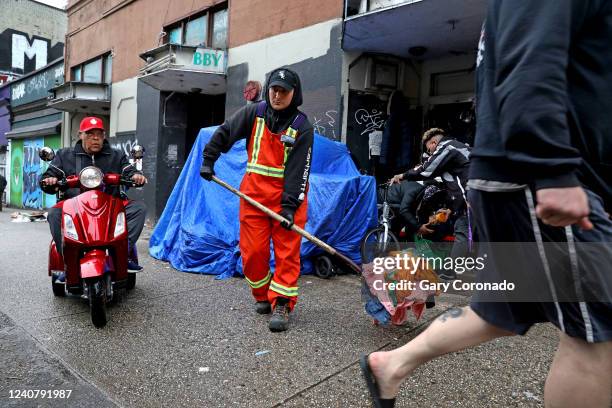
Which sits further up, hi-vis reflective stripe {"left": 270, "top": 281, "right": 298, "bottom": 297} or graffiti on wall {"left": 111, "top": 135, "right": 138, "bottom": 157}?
graffiti on wall {"left": 111, "top": 135, "right": 138, "bottom": 157}

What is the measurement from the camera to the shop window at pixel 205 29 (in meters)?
Answer: 9.05

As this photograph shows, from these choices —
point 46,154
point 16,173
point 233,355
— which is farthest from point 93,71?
point 233,355

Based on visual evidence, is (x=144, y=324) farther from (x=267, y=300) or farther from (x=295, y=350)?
(x=295, y=350)

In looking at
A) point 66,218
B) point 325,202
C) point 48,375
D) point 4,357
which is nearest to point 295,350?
point 48,375

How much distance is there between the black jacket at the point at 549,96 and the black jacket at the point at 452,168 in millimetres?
3340

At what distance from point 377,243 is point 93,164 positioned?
3.03 metres

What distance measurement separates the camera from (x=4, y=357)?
2.76 meters

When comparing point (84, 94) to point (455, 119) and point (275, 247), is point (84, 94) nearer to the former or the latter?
point (455, 119)

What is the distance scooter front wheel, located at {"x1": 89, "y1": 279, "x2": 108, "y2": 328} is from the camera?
125 inches

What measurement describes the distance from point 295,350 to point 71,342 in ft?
4.74

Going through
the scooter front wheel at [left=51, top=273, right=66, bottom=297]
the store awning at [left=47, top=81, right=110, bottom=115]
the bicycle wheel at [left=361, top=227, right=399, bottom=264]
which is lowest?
the scooter front wheel at [left=51, top=273, right=66, bottom=297]

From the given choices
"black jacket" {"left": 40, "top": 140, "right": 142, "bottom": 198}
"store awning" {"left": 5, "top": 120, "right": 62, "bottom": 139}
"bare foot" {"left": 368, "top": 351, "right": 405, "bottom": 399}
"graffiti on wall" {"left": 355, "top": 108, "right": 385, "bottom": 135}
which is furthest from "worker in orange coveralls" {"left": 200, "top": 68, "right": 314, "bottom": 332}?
"store awning" {"left": 5, "top": 120, "right": 62, "bottom": 139}

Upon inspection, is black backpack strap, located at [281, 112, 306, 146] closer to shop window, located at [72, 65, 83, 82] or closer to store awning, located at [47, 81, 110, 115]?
store awning, located at [47, 81, 110, 115]

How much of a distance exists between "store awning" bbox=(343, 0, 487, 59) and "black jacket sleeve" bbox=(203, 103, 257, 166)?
2661 mm
